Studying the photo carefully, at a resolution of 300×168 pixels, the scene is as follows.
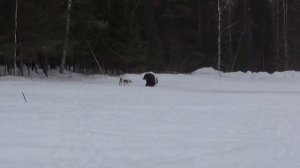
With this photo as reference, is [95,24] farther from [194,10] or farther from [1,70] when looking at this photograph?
[194,10]

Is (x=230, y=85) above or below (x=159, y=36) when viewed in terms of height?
below

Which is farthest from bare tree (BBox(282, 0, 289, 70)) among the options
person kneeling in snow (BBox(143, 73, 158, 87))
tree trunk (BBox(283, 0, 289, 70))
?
person kneeling in snow (BBox(143, 73, 158, 87))

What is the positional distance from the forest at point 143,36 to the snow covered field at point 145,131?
485 inches

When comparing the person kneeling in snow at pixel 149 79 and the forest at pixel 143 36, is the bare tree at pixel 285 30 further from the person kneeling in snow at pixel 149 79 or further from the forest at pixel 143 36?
the person kneeling in snow at pixel 149 79

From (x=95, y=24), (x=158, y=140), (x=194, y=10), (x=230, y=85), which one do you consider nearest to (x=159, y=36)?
(x=194, y=10)

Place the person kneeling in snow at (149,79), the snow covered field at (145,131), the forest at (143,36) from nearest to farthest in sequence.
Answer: the snow covered field at (145,131)
the person kneeling in snow at (149,79)
the forest at (143,36)

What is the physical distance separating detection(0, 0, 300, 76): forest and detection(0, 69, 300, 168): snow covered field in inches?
485

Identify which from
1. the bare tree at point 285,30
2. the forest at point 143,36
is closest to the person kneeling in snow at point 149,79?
the forest at point 143,36

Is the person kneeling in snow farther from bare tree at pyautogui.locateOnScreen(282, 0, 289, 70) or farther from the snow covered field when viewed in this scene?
bare tree at pyautogui.locateOnScreen(282, 0, 289, 70)

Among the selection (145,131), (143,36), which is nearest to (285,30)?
(143,36)

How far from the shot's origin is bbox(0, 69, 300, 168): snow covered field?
Answer: 9.75 meters

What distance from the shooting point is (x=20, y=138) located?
11391 millimetres

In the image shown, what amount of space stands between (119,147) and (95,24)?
28178 millimetres

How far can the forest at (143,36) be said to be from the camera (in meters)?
34.9
